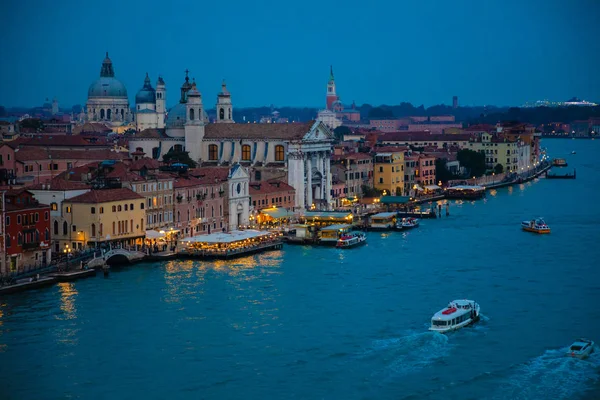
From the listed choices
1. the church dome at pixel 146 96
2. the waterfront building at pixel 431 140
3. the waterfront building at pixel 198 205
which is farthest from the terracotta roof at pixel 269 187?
the church dome at pixel 146 96

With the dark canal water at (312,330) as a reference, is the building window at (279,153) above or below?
above

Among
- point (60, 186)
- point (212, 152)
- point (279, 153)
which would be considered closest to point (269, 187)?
point (279, 153)

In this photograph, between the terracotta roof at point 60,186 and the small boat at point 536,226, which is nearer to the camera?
the terracotta roof at point 60,186

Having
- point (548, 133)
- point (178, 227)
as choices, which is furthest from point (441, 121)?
point (178, 227)

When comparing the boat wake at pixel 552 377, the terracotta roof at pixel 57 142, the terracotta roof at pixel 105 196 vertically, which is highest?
the terracotta roof at pixel 57 142

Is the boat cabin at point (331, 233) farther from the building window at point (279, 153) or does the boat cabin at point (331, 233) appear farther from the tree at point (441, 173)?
the tree at point (441, 173)

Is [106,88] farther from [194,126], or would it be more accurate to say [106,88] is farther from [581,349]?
[581,349]

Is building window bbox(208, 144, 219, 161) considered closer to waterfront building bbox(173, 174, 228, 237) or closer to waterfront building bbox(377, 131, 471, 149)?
waterfront building bbox(173, 174, 228, 237)

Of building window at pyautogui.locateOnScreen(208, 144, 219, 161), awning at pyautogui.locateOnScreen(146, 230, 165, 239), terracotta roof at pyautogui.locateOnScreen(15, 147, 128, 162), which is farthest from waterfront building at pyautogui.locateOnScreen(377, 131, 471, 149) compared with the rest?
awning at pyautogui.locateOnScreen(146, 230, 165, 239)
